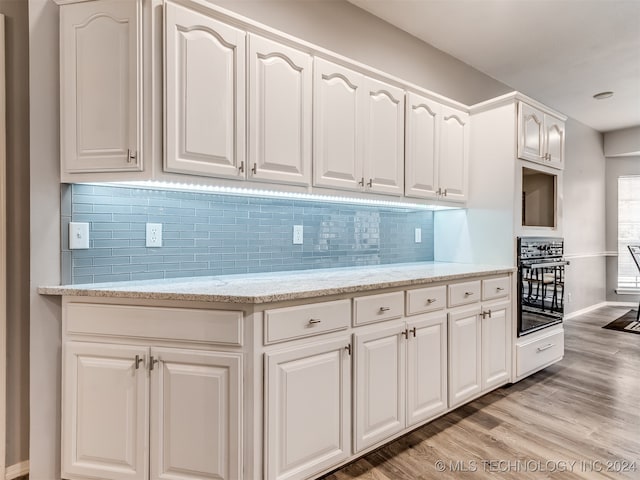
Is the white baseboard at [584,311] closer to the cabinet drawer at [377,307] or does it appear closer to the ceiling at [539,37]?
the ceiling at [539,37]

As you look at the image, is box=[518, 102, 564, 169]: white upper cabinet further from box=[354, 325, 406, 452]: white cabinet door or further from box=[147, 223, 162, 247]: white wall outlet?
box=[147, 223, 162, 247]: white wall outlet

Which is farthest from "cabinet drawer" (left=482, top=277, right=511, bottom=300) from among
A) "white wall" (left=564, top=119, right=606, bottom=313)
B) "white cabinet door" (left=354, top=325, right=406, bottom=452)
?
"white wall" (left=564, top=119, right=606, bottom=313)

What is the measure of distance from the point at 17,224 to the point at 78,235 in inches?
10.8

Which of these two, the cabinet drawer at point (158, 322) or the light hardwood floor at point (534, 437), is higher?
the cabinet drawer at point (158, 322)

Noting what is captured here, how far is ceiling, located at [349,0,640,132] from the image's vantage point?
8.45 feet

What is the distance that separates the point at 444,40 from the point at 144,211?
2.69 meters

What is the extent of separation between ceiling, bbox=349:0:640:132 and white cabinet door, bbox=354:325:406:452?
2270mm

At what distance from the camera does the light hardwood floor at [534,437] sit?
177 centimetres

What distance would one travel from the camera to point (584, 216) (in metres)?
5.37

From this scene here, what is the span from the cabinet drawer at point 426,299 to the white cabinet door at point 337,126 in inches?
28.7

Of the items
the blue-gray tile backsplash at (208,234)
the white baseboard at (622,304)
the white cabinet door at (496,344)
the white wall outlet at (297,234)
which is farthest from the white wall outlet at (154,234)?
the white baseboard at (622,304)

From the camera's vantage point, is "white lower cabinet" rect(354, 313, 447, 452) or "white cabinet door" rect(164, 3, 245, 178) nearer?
"white cabinet door" rect(164, 3, 245, 178)

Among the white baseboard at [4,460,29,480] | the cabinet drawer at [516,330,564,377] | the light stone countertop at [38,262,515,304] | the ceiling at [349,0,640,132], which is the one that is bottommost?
the white baseboard at [4,460,29,480]

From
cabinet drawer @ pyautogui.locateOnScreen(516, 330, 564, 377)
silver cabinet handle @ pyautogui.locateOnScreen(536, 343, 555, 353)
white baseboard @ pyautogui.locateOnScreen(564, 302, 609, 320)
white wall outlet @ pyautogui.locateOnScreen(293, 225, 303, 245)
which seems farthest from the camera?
white baseboard @ pyautogui.locateOnScreen(564, 302, 609, 320)
